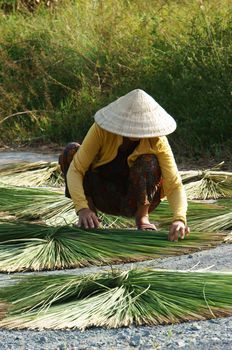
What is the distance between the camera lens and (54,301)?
383 cm

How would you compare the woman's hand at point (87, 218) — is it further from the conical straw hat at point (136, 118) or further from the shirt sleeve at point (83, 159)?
the conical straw hat at point (136, 118)

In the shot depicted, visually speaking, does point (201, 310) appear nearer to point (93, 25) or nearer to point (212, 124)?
point (212, 124)

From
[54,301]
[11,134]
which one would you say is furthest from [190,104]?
[54,301]

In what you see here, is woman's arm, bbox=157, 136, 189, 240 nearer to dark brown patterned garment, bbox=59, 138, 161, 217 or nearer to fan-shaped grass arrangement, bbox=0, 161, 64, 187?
dark brown patterned garment, bbox=59, 138, 161, 217

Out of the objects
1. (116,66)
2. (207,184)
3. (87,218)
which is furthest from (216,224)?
(116,66)

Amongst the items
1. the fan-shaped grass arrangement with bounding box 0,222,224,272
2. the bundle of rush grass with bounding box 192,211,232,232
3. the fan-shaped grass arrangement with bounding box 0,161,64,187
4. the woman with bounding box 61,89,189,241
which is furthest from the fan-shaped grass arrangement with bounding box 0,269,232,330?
the fan-shaped grass arrangement with bounding box 0,161,64,187

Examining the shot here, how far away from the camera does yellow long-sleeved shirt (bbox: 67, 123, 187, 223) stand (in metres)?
4.79

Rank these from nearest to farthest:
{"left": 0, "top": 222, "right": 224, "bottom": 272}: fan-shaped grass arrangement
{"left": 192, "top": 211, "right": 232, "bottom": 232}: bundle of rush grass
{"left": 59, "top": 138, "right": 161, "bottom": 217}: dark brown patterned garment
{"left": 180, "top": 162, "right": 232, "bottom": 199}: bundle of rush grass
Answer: {"left": 0, "top": 222, "right": 224, "bottom": 272}: fan-shaped grass arrangement
{"left": 59, "top": 138, "right": 161, "bottom": 217}: dark brown patterned garment
{"left": 192, "top": 211, "right": 232, "bottom": 232}: bundle of rush grass
{"left": 180, "top": 162, "right": 232, "bottom": 199}: bundle of rush grass

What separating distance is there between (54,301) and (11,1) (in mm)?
10427

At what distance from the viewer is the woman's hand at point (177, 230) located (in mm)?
4660

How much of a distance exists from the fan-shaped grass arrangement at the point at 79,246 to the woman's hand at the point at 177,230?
0.16 ft

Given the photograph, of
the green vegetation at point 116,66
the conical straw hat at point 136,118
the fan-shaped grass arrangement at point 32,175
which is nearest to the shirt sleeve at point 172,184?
the conical straw hat at point 136,118

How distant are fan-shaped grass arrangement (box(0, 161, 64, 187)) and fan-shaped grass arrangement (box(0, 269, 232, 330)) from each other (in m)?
3.16

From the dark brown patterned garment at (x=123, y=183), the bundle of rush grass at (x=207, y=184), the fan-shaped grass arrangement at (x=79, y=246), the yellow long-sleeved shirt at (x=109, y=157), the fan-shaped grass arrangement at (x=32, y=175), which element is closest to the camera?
the fan-shaped grass arrangement at (x=79, y=246)
